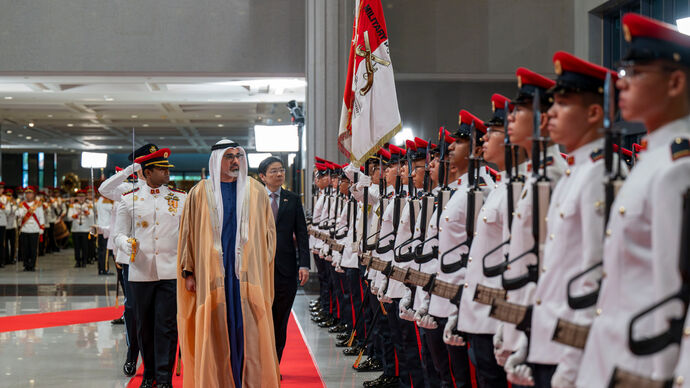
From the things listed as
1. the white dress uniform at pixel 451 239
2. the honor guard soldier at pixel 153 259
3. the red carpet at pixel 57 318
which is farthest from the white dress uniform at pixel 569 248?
the red carpet at pixel 57 318

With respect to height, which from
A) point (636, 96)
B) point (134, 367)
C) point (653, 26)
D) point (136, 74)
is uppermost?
point (136, 74)

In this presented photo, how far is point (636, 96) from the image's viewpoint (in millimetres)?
2064

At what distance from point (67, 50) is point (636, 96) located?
12.9 metres

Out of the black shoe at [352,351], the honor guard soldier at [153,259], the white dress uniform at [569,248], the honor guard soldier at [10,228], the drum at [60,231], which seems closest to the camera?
the white dress uniform at [569,248]

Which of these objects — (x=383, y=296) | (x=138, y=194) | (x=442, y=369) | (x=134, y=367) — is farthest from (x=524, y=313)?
(x=134, y=367)

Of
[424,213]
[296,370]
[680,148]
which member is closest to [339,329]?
[296,370]

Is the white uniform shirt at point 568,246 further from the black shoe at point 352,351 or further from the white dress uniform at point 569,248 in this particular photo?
the black shoe at point 352,351

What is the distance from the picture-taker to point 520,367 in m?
2.62

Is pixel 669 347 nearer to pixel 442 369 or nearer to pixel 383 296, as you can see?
pixel 442 369

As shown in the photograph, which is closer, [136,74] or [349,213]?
[349,213]

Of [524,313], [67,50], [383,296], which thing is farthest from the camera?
[67,50]

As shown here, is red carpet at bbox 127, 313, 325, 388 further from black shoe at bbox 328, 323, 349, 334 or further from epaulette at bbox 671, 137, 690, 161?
epaulette at bbox 671, 137, 690, 161

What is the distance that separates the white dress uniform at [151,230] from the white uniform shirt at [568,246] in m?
3.59

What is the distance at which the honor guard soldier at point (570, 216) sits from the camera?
2.33 meters
